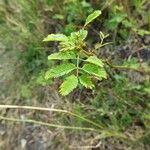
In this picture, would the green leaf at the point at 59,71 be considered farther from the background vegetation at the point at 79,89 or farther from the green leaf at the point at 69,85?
the background vegetation at the point at 79,89

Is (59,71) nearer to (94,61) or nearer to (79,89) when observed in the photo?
(94,61)

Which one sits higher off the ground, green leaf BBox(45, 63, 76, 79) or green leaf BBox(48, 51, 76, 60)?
green leaf BBox(48, 51, 76, 60)

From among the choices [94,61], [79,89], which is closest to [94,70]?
[94,61]

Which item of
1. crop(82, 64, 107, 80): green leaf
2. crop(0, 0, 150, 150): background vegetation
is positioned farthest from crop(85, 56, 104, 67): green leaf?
crop(0, 0, 150, 150): background vegetation

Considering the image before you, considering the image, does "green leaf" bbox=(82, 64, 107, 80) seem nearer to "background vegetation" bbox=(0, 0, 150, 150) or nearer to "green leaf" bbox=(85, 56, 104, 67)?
"green leaf" bbox=(85, 56, 104, 67)

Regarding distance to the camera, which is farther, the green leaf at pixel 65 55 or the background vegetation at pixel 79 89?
the background vegetation at pixel 79 89

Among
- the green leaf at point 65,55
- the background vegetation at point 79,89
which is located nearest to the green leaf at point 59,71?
the green leaf at point 65,55

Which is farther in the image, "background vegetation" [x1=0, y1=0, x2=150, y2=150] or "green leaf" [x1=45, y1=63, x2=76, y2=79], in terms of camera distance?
"background vegetation" [x1=0, y1=0, x2=150, y2=150]

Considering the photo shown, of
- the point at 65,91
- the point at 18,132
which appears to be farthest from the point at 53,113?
the point at 65,91

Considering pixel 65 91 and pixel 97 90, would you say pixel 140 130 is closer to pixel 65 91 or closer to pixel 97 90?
pixel 97 90
